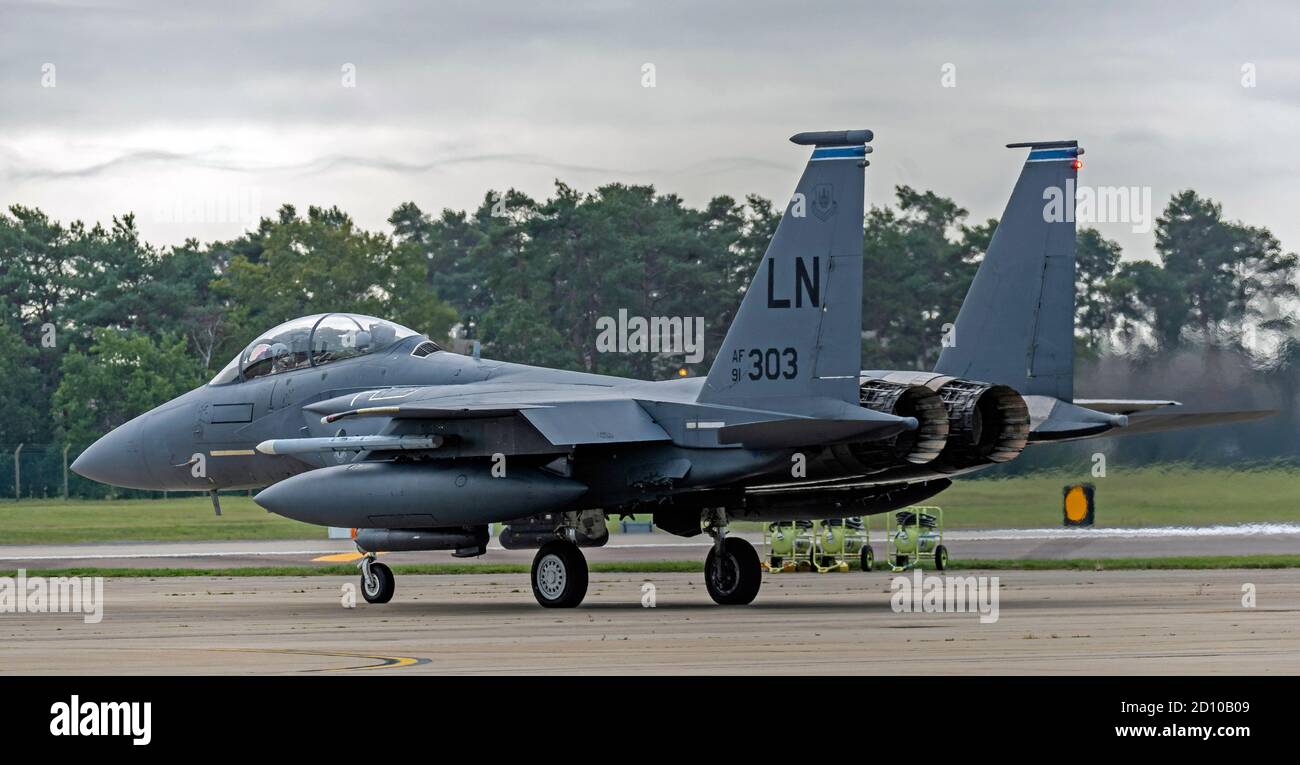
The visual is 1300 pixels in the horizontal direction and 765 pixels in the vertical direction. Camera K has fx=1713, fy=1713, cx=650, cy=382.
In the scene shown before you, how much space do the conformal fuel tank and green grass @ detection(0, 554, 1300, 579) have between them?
334 inches

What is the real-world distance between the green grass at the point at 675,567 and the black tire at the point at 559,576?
25.8ft

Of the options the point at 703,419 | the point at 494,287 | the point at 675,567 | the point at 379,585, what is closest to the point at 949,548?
the point at 675,567

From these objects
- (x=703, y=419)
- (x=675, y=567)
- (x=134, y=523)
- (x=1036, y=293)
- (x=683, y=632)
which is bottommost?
(x=134, y=523)

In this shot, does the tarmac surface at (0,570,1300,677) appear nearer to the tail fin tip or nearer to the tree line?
the tail fin tip

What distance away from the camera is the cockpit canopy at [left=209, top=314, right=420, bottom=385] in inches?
771

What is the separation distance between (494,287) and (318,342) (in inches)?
1757

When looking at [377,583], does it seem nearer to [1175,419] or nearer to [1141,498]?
[1175,419]

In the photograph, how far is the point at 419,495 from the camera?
56.5 feet

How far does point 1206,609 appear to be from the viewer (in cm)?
1541

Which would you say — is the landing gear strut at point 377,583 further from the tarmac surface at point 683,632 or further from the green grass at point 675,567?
the green grass at point 675,567

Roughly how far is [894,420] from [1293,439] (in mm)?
14000

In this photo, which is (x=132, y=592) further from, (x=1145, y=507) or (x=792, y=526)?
(x=1145, y=507)

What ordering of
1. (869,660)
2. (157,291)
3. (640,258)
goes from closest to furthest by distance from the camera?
(869,660) < (640,258) < (157,291)
